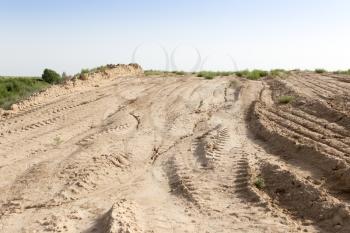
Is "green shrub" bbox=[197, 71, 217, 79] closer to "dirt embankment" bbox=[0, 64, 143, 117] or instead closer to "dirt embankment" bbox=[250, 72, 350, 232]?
"dirt embankment" bbox=[0, 64, 143, 117]

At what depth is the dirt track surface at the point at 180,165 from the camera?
23.6ft

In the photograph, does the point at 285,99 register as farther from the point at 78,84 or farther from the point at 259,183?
the point at 78,84

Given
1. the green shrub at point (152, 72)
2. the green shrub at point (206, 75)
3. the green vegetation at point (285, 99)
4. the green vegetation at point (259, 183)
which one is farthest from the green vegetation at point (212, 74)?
the green vegetation at point (259, 183)

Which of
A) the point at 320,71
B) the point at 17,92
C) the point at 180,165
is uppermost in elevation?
the point at 320,71

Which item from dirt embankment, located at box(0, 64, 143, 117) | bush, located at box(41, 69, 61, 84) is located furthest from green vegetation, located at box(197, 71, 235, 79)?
bush, located at box(41, 69, 61, 84)

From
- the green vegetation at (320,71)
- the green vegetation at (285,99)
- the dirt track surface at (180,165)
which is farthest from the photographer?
the green vegetation at (320,71)

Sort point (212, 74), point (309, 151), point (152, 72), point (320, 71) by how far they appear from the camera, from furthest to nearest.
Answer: point (152, 72) < point (212, 74) < point (320, 71) < point (309, 151)

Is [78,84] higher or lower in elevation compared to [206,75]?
lower

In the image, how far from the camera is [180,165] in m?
9.70

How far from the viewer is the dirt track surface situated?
23.6 ft

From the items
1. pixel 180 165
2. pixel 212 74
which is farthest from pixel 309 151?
pixel 212 74

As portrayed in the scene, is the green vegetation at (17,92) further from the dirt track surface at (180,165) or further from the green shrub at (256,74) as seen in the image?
the green shrub at (256,74)

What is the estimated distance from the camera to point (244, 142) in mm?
11039

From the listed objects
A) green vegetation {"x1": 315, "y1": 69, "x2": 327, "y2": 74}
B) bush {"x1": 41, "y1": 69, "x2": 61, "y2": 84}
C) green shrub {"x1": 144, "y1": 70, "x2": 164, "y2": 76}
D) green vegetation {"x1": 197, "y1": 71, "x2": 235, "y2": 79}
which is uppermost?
green vegetation {"x1": 315, "y1": 69, "x2": 327, "y2": 74}
